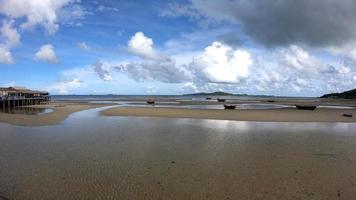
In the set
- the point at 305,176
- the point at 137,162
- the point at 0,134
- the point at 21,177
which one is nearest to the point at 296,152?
the point at 305,176

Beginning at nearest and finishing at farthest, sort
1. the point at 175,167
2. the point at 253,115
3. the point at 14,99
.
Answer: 1. the point at 175,167
2. the point at 253,115
3. the point at 14,99

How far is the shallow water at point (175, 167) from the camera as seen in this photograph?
332 inches

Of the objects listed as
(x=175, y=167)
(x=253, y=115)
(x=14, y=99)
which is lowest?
(x=175, y=167)

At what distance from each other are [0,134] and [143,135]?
26.6ft

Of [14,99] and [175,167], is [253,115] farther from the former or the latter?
[14,99]

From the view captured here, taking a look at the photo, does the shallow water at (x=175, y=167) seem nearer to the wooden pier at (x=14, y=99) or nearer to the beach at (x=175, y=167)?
the beach at (x=175, y=167)

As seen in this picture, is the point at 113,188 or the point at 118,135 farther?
the point at 118,135

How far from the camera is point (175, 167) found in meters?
10.9

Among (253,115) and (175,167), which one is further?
(253,115)

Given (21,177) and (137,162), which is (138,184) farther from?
(21,177)

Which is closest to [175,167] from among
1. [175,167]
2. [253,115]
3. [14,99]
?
[175,167]

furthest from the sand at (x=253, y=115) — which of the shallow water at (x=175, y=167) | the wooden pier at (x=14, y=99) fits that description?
the wooden pier at (x=14, y=99)

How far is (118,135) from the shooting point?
18.4m

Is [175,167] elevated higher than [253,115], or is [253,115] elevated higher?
[253,115]
